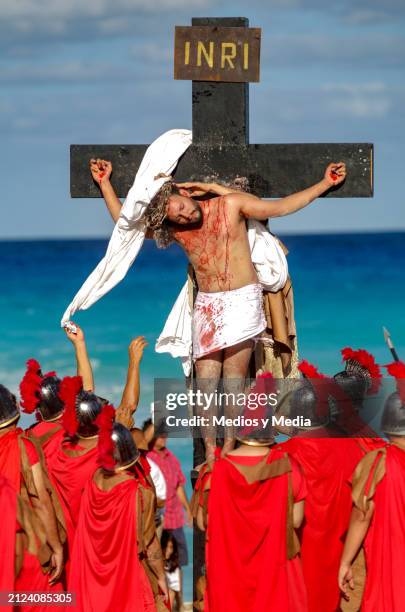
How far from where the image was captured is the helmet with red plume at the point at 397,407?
948 centimetres

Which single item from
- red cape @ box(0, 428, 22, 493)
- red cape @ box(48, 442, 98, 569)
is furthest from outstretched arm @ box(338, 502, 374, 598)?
red cape @ box(0, 428, 22, 493)

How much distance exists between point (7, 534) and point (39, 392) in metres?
0.97

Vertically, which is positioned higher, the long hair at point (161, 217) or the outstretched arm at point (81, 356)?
the long hair at point (161, 217)

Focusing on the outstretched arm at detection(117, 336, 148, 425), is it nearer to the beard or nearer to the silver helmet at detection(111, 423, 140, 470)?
the silver helmet at detection(111, 423, 140, 470)

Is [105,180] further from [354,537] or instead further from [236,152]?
[354,537]

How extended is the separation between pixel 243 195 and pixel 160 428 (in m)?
2.11

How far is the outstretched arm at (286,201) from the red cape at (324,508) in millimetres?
1252

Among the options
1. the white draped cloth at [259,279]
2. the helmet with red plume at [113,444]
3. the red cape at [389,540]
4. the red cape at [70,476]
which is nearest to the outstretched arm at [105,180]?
the white draped cloth at [259,279]

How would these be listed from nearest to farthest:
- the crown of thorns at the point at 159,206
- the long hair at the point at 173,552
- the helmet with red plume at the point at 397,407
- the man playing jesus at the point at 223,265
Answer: the helmet with red plume at the point at 397,407, the crown of thorns at the point at 159,206, the man playing jesus at the point at 223,265, the long hair at the point at 173,552

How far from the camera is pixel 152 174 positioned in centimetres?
1052

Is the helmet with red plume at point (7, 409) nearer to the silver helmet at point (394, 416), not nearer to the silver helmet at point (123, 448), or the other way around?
the silver helmet at point (123, 448)

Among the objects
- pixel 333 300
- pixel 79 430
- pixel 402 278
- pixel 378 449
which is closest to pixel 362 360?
pixel 378 449

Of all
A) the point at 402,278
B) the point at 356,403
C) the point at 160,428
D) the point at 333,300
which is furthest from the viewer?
the point at 402,278

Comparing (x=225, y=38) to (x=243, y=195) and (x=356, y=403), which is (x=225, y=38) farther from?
(x=356, y=403)
